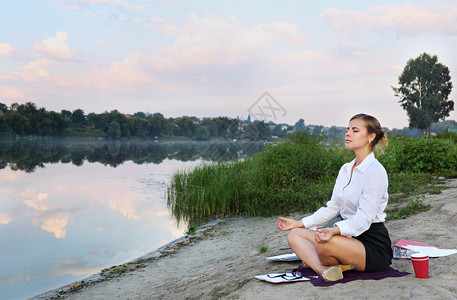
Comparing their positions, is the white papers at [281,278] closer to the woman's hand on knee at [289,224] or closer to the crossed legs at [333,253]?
the crossed legs at [333,253]

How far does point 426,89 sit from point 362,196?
4994cm

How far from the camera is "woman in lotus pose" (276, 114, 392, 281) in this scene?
3279 mm

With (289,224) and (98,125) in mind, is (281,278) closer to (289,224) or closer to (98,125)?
(289,224)

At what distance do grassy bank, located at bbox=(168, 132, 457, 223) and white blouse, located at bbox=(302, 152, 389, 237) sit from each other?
5491mm

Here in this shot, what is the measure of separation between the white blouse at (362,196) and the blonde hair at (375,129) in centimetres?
17

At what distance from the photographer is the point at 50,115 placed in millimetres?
75875

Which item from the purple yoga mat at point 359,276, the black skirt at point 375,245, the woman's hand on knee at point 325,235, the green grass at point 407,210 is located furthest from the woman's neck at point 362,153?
the green grass at point 407,210

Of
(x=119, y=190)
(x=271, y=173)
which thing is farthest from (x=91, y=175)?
(x=271, y=173)

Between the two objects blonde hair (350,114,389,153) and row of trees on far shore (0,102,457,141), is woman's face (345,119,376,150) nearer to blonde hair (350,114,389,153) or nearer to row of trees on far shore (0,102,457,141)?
blonde hair (350,114,389,153)

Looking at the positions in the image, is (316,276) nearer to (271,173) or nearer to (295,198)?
(295,198)

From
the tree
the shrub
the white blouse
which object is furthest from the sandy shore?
the tree

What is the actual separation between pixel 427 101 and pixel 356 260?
160 ft

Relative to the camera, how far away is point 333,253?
11.2 feet

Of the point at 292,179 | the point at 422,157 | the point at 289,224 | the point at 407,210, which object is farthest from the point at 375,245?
the point at 422,157
